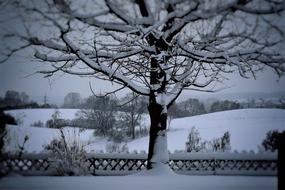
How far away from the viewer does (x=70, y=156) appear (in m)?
7.67

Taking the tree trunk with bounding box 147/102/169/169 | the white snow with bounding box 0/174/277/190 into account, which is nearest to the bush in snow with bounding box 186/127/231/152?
the tree trunk with bounding box 147/102/169/169

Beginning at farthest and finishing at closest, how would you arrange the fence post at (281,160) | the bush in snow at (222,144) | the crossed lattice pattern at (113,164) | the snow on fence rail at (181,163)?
1. the bush in snow at (222,144)
2. the crossed lattice pattern at (113,164)
3. the snow on fence rail at (181,163)
4. the fence post at (281,160)

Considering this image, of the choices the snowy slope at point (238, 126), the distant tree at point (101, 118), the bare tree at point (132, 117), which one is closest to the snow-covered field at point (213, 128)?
the snowy slope at point (238, 126)

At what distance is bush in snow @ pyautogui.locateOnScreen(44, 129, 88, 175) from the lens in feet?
22.9

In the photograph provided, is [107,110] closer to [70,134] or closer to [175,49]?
[70,134]

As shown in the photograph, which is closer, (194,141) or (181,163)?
(181,163)

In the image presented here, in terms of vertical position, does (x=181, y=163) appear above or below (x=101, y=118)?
below

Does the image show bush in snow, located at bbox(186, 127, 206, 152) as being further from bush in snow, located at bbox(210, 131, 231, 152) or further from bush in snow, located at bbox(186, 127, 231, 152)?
bush in snow, located at bbox(210, 131, 231, 152)

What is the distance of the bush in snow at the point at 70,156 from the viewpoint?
6.99m

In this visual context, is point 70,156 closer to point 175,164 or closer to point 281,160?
point 175,164

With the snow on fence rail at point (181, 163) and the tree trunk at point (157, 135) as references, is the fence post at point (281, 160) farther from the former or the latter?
the snow on fence rail at point (181, 163)

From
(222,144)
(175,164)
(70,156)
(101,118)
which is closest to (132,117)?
(101,118)

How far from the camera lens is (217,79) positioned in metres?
7.80

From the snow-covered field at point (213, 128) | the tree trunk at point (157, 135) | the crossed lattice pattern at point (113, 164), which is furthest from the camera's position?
the crossed lattice pattern at point (113, 164)
